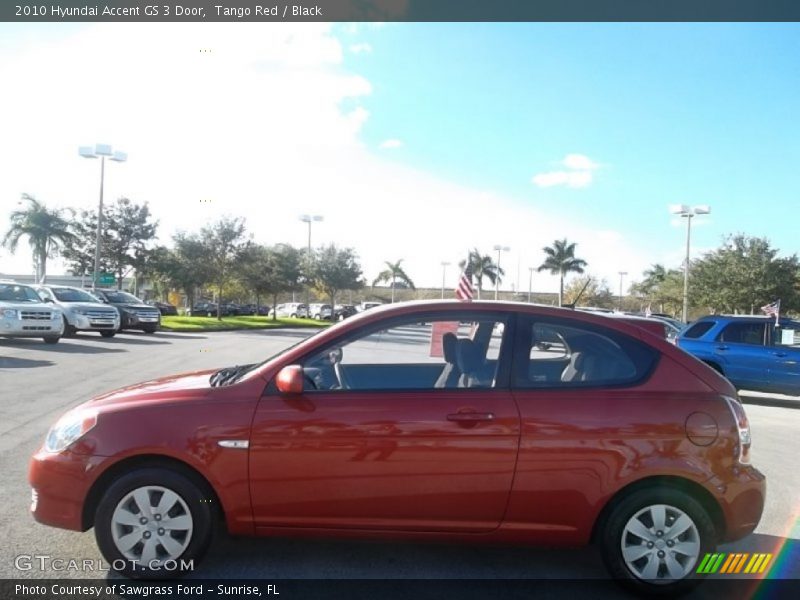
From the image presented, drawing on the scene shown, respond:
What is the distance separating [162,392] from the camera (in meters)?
3.68

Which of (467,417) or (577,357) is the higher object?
(577,357)

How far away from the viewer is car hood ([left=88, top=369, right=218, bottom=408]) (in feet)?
11.7

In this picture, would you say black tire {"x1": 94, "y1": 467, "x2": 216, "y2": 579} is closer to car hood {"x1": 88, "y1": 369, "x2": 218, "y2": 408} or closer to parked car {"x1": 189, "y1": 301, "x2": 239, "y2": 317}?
car hood {"x1": 88, "y1": 369, "x2": 218, "y2": 408}

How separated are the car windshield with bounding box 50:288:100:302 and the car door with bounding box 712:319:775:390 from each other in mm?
19212

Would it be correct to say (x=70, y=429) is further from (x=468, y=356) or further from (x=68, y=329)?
(x=68, y=329)

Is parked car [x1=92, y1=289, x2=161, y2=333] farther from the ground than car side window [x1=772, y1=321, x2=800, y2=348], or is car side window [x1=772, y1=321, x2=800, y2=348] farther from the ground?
car side window [x1=772, y1=321, x2=800, y2=348]

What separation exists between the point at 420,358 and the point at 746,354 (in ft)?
31.6

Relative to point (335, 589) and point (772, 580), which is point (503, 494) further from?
point (772, 580)

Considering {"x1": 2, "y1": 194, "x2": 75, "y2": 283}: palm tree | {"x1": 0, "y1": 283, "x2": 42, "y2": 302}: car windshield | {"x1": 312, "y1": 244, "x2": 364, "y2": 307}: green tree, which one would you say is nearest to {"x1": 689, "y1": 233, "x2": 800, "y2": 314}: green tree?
{"x1": 312, "y1": 244, "x2": 364, "y2": 307}: green tree

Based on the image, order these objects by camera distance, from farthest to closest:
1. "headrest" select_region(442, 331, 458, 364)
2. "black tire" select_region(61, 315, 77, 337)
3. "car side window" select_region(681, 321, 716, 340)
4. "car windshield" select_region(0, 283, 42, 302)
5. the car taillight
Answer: "black tire" select_region(61, 315, 77, 337) → "car windshield" select_region(0, 283, 42, 302) → "car side window" select_region(681, 321, 716, 340) → "headrest" select_region(442, 331, 458, 364) → the car taillight

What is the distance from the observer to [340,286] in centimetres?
4494

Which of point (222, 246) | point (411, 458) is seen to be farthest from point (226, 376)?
point (222, 246)

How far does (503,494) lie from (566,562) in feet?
3.15

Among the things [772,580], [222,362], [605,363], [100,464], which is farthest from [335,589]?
[222,362]
